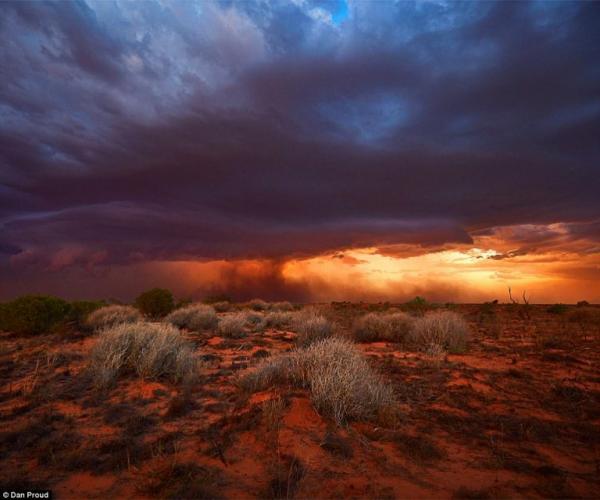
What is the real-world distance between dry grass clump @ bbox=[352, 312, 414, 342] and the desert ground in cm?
492

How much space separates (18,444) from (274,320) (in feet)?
50.7

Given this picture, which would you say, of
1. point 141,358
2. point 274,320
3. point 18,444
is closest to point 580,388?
point 141,358

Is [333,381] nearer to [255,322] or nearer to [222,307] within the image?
[255,322]

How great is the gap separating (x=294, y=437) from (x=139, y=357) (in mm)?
4942

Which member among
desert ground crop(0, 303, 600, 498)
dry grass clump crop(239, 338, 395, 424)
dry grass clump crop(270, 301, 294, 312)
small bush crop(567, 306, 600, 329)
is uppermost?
dry grass clump crop(270, 301, 294, 312)

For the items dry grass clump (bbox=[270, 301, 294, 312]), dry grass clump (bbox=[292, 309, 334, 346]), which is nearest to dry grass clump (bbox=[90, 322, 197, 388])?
dry grass clump (bbox=[292, 309, 334, 346])

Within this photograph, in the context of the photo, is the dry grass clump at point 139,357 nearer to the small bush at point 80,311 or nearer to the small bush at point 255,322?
the small bush at point 255,322

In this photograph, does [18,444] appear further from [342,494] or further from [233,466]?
[342,494]

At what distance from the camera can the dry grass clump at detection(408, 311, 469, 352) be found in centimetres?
1241

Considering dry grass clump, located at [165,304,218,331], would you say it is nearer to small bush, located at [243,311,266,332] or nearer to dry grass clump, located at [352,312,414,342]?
small bush, located at [243,311,266,332]

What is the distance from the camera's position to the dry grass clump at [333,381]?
20.0ft

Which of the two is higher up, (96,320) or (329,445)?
(96,320)

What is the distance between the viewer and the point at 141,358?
8.61m

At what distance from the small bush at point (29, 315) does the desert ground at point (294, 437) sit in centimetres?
903
